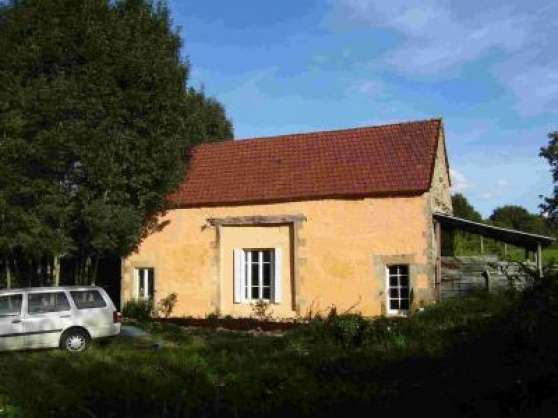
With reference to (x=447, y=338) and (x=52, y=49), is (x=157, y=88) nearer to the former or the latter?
(x=52, y=49)

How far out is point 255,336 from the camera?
16422 mm

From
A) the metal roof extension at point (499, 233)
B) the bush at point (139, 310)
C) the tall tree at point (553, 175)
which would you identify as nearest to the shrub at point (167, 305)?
the bush at point (139, 310)

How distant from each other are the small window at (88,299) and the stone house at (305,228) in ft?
19.4

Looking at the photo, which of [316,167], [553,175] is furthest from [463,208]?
[316,167]

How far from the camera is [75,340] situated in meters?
14.2

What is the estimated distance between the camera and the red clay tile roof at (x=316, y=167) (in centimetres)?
1902

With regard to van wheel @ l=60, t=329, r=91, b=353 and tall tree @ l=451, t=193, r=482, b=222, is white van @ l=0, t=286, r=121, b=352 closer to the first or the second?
van wheel @ l=60, t=329, r=91, b=353

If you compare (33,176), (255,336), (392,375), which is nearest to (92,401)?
(392,375)

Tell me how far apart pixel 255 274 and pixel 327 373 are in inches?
423

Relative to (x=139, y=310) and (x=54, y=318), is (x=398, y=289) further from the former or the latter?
(x=54, y=318)

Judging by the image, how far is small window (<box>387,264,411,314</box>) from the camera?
60.0ft

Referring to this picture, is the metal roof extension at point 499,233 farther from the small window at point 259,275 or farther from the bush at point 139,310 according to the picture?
the bush at point 139,310

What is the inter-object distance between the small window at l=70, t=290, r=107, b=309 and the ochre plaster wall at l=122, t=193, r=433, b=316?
592cm

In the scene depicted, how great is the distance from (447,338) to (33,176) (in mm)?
12566
